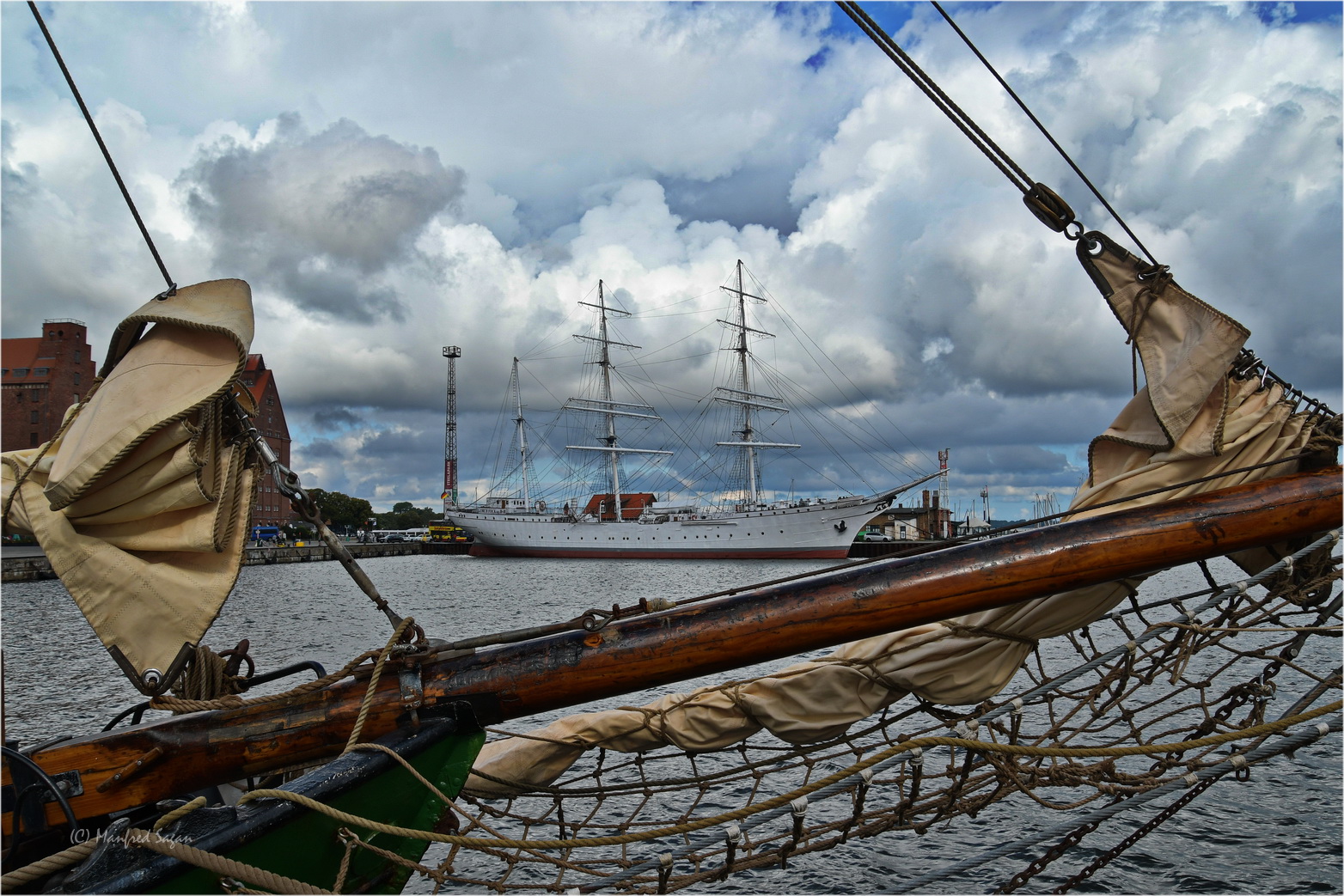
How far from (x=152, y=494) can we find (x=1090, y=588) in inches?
132

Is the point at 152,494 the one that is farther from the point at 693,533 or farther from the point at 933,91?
the point at 693,533

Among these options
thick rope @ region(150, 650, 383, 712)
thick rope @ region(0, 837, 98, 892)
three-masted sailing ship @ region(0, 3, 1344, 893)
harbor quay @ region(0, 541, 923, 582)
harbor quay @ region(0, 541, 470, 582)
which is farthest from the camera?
harbor quay @ region(0, 541, 923, 582)

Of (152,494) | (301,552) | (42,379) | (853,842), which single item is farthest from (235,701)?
(42,379)

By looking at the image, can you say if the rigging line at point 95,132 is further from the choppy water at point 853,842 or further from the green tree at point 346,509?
the green tree at point 346,509

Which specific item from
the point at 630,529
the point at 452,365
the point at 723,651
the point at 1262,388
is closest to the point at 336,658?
the point at 723,651

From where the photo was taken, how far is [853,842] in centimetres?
654

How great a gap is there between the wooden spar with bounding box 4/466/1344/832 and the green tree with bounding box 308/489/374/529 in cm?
8447

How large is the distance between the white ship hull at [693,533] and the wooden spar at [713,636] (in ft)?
153

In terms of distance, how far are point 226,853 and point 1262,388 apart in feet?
12.2

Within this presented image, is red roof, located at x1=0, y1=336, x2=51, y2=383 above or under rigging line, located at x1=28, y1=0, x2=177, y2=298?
above

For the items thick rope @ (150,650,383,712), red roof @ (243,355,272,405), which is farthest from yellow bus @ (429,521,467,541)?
thick rope @ (150,650,383,712)

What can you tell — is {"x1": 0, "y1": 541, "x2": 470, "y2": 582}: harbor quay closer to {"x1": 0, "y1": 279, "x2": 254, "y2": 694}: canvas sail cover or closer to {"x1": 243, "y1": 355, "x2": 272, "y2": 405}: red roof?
{"x1": 0, "y1": 279, "x2": 254, "y2": 694}: canvas sail cover

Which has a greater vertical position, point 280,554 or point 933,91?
point 280,554

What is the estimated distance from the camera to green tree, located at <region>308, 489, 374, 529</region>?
85.2 metres
